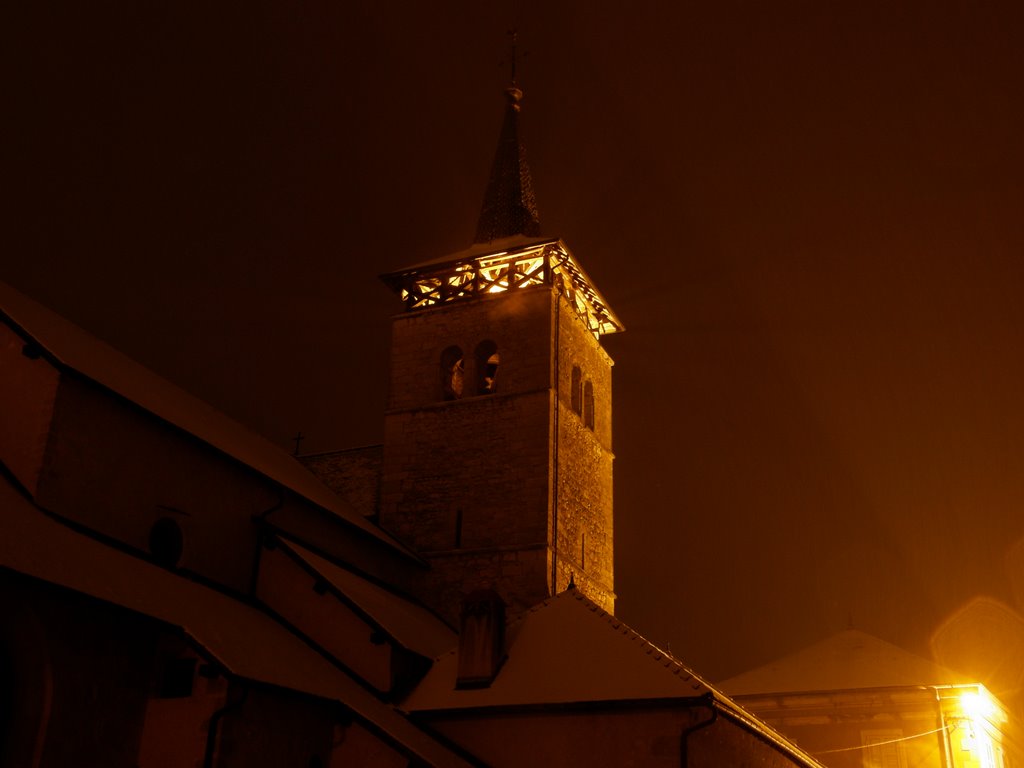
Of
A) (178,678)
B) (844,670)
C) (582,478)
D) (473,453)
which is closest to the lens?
(178,678)

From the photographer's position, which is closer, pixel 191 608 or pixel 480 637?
pixel 191 608

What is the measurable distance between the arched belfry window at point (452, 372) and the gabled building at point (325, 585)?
0.32 m

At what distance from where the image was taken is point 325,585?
62.0 ft

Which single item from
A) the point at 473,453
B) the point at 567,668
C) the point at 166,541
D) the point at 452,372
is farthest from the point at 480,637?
the point at 452,372

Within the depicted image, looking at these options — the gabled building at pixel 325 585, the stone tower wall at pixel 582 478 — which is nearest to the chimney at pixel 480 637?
the gabled building at pixel 325 585

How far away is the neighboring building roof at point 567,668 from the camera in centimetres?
1681

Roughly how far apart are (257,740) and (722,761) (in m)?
6.55

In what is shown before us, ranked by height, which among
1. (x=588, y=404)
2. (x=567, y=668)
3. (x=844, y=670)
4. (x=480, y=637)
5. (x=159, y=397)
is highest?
(x=588, y=404)

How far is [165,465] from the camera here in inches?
724

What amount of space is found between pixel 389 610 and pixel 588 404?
966cm

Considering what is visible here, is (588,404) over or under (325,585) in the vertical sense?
over

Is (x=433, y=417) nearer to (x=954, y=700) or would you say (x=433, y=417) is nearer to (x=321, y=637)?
(x=321, y=637)

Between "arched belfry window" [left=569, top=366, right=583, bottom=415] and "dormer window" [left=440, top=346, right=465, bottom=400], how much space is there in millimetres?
2657

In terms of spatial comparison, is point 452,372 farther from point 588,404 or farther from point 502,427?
point 588,404
